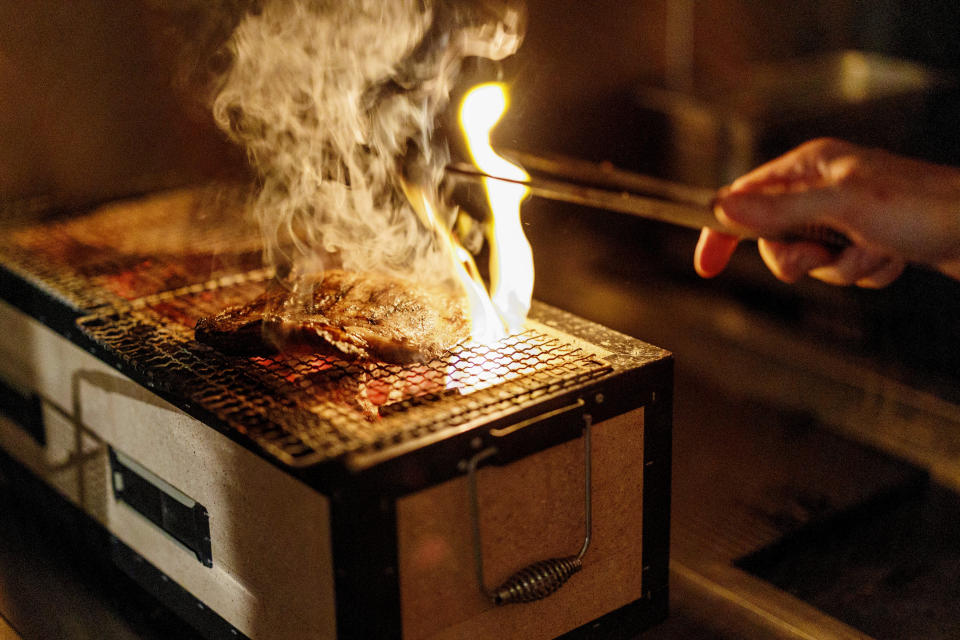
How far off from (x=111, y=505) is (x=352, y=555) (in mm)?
1088

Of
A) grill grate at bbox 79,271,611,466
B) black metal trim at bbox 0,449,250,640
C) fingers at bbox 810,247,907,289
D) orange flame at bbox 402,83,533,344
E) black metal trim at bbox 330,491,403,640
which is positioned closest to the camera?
black metal trim at bbox 330,491,403,640

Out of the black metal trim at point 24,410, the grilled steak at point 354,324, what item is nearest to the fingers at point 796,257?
the grilled steak at point 354,324

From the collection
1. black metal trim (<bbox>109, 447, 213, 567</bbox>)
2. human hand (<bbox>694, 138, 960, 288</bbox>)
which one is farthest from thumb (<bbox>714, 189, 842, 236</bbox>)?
black metal trim (<bbox>109, 447, 213, 567</bbox>)

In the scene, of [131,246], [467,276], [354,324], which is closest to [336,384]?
[354,324]

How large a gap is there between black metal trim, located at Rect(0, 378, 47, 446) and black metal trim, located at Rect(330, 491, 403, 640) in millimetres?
1465

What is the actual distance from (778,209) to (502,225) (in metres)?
0.80

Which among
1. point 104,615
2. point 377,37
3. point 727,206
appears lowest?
point 104,615

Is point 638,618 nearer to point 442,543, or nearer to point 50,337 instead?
point 442,543

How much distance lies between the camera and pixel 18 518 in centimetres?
284

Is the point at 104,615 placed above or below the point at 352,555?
below

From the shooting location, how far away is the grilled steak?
198 cm

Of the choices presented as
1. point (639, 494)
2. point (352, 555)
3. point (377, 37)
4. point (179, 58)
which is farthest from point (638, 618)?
point (179, 58)

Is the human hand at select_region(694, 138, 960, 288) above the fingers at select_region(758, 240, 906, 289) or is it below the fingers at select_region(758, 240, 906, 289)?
above

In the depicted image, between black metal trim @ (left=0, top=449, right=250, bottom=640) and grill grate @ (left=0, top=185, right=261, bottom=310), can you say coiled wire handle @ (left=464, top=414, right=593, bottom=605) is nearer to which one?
black metal trim @ (left=0, top=449, right=250, bottom=640)
